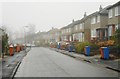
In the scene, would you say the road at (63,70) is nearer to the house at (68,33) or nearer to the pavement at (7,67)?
the pavement at (7,67)

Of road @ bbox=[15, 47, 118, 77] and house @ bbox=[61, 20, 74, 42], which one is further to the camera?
house @ bbox=[61, 20, 74, 42]

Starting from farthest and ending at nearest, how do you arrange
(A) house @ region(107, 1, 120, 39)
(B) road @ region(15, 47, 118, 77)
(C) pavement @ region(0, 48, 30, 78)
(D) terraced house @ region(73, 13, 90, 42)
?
(D) terraced house @ region(73, 13, 90, 42)
(A) house @ region(107, 1, 120, 39)
(B) road @ region(15, 47, 118, 77)
(C) pavement @ region(0, 48, 30, 78)

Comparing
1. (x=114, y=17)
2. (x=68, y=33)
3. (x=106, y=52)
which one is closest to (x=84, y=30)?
(x=68, y=33)

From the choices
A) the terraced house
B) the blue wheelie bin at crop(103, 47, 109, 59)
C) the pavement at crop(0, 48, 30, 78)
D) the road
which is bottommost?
the road

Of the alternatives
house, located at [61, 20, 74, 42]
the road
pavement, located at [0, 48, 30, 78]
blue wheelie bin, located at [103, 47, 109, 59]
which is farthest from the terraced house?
the road

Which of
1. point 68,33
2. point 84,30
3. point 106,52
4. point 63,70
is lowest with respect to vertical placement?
point 63,70

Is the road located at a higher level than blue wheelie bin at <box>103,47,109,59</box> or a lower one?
lower

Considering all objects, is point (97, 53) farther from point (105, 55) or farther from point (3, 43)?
point (3, 43)

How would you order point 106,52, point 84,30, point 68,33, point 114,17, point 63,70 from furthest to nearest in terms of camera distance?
point 68,33, point 84,30, point 114,17, point 106,52, point 63,70

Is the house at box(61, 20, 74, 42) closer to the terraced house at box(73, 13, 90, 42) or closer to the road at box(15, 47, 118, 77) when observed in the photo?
the terraced house at box(73, 13, 90, 42)

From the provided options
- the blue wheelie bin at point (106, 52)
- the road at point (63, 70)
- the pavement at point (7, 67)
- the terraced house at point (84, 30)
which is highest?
the terraced house at point (84, 30)

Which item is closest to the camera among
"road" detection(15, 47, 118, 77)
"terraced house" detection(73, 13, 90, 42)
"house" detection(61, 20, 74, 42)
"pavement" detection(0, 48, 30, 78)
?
"pavement" detection(0, 48, 30, 78)

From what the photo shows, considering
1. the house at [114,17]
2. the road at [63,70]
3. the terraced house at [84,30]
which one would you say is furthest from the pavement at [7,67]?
the terraced house at [84,30]

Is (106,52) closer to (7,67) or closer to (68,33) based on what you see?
(7,67)
